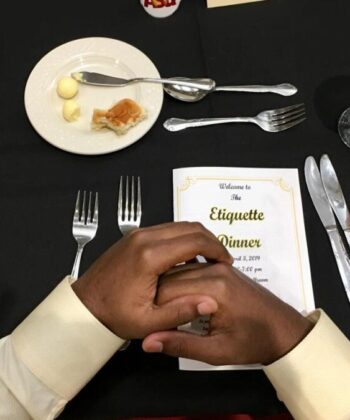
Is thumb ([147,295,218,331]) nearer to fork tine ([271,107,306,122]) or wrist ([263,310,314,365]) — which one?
wrist ([263,310,314,365])

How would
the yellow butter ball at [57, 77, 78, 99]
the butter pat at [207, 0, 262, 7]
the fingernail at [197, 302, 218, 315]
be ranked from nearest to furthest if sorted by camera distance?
the fingernail at [197, 302, 218, 315] → the yellow butter ball at [57, 77, 78, 99] → the butter pat at [207, 0, 262, 7]

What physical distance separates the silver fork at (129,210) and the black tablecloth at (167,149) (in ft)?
0.04

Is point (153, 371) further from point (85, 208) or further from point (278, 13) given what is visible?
point (278, 13)

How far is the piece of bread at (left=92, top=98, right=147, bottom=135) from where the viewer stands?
835mm

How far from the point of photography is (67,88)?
874 millimetres

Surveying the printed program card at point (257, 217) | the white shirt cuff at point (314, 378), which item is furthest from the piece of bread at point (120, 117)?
the white shirt cuff at point (314, 378)

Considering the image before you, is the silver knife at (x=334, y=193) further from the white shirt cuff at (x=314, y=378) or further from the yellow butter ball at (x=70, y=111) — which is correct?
the yellow butter ball at (x=70, y=111)

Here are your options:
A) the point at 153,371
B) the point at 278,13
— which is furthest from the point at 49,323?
the point at 278,13

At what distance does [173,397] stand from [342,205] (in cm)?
40

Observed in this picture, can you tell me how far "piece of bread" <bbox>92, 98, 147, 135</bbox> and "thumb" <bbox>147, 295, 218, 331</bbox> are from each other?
1.13ft

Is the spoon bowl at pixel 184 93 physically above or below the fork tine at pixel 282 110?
above

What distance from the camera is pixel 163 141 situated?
0.88 m

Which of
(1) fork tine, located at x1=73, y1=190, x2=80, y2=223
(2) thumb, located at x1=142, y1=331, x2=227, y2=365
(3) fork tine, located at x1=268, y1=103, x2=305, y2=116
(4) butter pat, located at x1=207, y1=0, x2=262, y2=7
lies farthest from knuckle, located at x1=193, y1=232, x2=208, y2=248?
(4) butter pat, located at x1=207, y1=0, x2=262, y2=7

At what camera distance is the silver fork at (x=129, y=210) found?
80 centimetres
